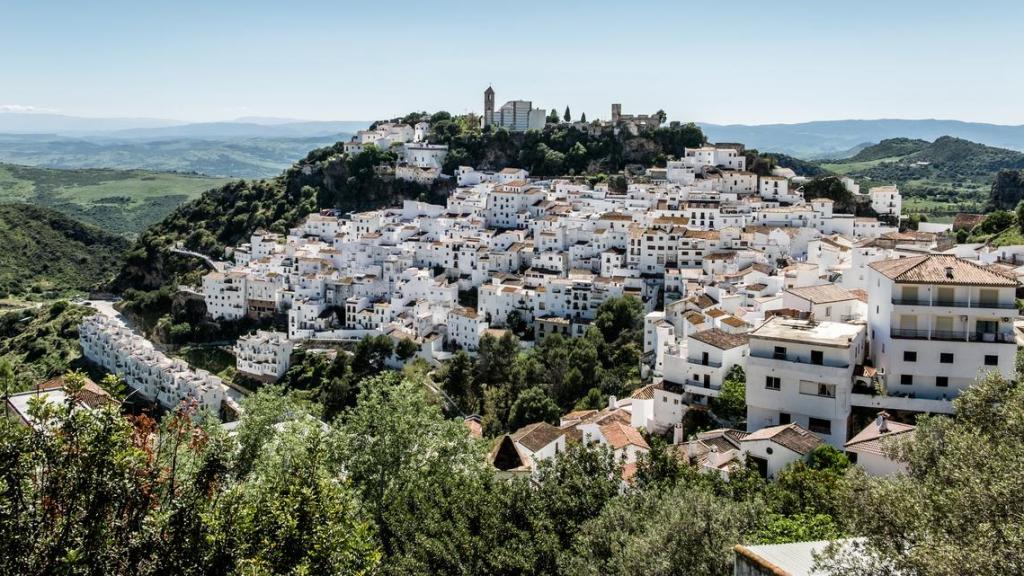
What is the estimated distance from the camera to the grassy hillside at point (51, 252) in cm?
8869

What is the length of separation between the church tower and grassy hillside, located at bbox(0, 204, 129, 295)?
4485 cm

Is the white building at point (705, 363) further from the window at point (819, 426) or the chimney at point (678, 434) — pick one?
the window at point (819, 426)

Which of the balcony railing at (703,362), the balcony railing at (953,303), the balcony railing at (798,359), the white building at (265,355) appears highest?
the balcony railing at (953,303)

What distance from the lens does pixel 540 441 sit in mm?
23047

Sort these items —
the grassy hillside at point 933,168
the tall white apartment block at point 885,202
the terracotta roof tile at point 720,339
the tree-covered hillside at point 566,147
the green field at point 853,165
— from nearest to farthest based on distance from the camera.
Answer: the terracotta roof tile at point 720,339
the tall white apartment block at point 885,202
the tree-covered hillside at point 566,147
the grassy hillside at point 933,168
the green field at point 853,165

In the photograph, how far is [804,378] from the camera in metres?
18.9

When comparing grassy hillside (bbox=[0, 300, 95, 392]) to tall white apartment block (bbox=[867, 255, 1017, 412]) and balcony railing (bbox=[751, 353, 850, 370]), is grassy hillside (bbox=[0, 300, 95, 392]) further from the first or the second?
tall white apartment block (bbox=[867, 255, 1017, 412])

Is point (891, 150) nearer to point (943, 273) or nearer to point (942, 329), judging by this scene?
point (943, 273)

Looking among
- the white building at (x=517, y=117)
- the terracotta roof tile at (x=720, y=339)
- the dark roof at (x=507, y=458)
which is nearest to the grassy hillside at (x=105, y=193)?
the white building at (x=517, y=117)

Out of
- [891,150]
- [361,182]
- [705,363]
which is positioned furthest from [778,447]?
[891,150]

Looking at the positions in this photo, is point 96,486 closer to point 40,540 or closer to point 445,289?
point 40,540

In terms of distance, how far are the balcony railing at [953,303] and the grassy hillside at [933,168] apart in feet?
277

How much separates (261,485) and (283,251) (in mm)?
57213

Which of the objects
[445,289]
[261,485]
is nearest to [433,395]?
[445,289]
